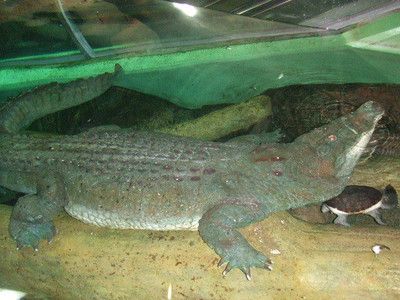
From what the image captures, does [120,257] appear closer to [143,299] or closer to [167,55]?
[143,299]

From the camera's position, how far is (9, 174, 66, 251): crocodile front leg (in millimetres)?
4273

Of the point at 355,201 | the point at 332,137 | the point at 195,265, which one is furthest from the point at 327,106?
the point at 195,265

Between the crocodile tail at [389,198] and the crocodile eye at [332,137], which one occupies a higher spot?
the crocodile eye at [332,137]

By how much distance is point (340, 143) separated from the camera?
12.1 feet

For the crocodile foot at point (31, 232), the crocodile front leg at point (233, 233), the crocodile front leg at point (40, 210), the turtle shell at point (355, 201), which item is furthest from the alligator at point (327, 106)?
the crocodile foot at point (31, 232)

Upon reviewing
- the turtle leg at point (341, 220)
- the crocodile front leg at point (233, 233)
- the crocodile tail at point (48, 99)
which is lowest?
the turtle leg at point (341, 220)

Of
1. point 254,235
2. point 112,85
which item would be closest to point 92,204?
point 254,235

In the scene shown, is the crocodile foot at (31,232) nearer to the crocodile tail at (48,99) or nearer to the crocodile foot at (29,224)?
the crocodile foot at (29,224)

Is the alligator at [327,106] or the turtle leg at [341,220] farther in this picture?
the alligator at [327,106]

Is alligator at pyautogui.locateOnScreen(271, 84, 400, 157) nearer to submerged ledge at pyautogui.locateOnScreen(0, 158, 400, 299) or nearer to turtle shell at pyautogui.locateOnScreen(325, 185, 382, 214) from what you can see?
turtle shell at pyautogui.locateOnScreen(325, 185, 382, 214)

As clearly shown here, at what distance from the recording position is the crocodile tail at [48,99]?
5.54 m

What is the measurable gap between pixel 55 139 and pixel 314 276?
9.63 ft

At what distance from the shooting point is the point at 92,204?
434 centimetres

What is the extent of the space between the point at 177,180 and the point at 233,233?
2.43 ft
